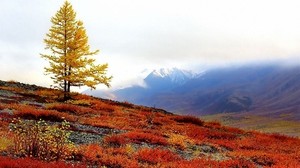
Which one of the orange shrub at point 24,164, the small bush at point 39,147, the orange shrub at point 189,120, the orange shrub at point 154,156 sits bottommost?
the orange shrub at point 154,156

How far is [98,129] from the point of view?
26.2 metres

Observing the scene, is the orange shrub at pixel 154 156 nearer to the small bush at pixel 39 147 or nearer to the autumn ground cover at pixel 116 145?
the autumn ground cover at pixel 116 145

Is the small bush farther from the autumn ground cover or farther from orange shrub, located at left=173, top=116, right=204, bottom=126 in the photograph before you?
orange shrub, located at left=173, top=116, right=204, bottom=126

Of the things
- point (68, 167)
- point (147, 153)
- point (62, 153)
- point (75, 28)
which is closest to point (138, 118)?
point (75, 28)

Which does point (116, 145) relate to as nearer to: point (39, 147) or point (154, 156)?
point (154, 156)

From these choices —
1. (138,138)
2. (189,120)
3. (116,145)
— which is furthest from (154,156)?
(189,120)

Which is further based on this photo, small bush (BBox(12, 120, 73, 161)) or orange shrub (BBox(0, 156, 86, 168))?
small bush (BBox(12, 120, 73, 161))

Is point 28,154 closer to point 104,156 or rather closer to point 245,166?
point 104,156

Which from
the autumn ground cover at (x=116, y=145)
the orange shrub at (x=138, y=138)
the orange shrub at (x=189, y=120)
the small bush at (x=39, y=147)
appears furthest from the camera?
the orange shrub at (x=189, y=120)

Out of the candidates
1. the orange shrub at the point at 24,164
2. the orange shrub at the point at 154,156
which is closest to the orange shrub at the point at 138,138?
the orange shrub at the point at 154,156

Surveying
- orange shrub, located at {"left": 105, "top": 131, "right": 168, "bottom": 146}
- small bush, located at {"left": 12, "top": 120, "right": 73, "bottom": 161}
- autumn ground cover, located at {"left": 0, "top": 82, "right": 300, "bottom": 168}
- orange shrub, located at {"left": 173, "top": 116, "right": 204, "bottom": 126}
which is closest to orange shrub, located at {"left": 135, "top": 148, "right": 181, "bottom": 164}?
autumn ground cover, located at {"left": 0, "top": 82, "right": 300, "bottom": 168}

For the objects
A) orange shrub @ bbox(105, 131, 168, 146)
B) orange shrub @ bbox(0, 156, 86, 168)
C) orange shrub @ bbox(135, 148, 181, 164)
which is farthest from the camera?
orange shrub @ bbox(105, 131, 168, 146)

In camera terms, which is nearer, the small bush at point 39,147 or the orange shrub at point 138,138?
the small bush at point 39,147

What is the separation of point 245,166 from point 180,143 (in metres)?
5.37
